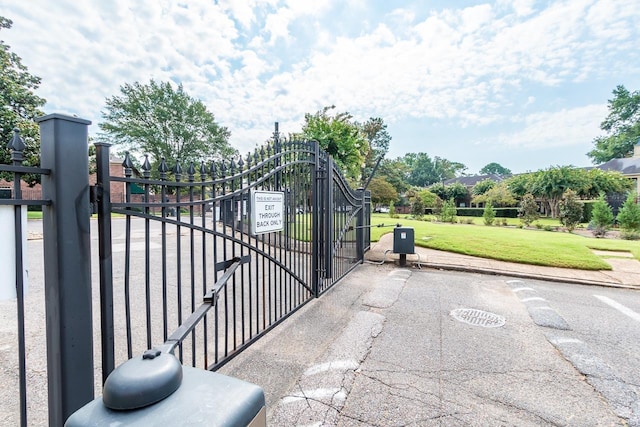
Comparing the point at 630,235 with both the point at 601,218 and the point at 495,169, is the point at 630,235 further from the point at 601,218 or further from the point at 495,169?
the point at 495,169

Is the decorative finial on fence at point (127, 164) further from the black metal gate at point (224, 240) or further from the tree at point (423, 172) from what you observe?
the tree at point (423, 172)

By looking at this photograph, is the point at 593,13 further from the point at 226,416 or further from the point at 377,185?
the point at 377,185

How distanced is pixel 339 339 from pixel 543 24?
32.7 ft

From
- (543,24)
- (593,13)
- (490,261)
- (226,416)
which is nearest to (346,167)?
(490,261)

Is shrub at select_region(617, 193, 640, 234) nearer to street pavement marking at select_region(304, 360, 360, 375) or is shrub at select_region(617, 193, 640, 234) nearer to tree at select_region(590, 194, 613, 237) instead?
tree at select_region(590, 194, 613, 237)

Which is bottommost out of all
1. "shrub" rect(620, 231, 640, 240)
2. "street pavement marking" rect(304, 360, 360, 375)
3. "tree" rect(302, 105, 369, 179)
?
"street pavement marking" rect(304, 360, 360, 375)

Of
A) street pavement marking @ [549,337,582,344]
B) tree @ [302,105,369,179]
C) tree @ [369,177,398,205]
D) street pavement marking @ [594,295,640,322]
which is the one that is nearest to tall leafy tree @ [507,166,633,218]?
tree @ [369,177,398,205]

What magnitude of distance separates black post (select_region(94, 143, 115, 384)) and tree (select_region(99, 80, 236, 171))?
27528mm

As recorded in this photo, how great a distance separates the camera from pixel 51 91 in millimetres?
16391

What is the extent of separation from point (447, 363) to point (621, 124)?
5909cm

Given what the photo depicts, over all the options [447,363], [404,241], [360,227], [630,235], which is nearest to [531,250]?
[404,241]

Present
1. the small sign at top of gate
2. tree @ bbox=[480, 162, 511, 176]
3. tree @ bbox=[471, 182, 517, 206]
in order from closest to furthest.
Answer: the small sign at top of gate, tree @ bbox=[471, 182, 517, 206], tree @ bbox=[480, 162, 511, 176]

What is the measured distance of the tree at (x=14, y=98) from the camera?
38.5 ft

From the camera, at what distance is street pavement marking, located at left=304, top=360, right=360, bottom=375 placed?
2.45m
